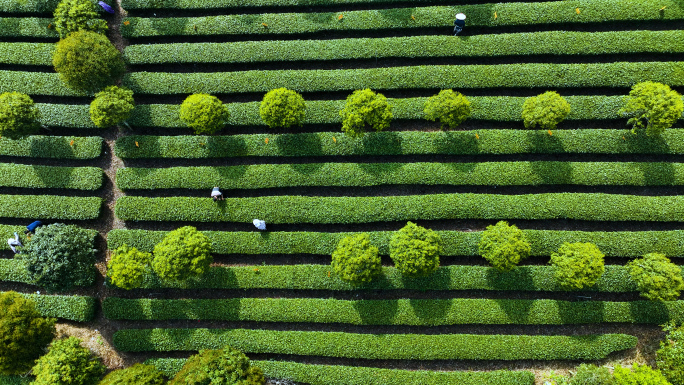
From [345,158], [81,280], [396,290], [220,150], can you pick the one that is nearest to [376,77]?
[345,158]

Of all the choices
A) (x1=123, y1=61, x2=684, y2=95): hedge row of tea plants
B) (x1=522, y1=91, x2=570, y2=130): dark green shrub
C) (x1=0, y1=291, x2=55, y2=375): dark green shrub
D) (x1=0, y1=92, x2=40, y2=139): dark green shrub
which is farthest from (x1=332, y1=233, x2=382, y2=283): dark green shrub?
(x1=0, y1=92, x2=40, y2=139): dark green shrub

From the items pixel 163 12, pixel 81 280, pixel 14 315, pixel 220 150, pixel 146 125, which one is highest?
pixel 163 12

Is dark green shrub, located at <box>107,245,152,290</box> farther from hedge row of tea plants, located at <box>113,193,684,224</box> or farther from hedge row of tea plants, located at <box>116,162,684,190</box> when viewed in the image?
hedge row of tea plants, located at <box>116,162,684,190</box>

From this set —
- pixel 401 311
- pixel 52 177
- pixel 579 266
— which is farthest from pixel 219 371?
pixel 579 266

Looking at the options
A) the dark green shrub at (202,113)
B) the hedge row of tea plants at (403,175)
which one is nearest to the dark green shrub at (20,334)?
the hedge row of tea plants at (403,175)

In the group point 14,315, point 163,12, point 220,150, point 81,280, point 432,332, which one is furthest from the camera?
point 163,12

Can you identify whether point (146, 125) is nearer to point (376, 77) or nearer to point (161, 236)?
point (161, 236)
